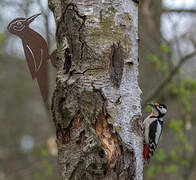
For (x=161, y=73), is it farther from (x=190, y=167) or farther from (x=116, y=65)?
(x=116, y=65)

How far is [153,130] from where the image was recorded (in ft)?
9.54

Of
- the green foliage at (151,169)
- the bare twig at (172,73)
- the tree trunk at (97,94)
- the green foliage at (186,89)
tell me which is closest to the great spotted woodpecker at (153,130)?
the tree trunk at (97,94)

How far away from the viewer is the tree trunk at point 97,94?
1623 millimetres

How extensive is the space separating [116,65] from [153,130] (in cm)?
134

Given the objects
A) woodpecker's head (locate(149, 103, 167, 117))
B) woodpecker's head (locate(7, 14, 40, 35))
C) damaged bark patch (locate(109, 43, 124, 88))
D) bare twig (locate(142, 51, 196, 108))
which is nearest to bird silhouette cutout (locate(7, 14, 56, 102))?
woodpecker's head (locate(7, 14, 40, 35))

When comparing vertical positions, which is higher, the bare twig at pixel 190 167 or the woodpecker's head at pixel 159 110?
the woodpecker's head at pixel 159 110

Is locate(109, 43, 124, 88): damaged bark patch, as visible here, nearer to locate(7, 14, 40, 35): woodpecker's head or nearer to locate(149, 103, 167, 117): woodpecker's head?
locate(7, 14, 40, 35): woodpecker's head

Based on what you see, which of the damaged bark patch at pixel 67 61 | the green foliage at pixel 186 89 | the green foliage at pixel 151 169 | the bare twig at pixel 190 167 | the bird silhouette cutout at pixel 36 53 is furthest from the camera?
the bare twig at pixel 190 167

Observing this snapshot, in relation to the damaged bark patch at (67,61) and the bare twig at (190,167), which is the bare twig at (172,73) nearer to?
the bare twig at (190,167)

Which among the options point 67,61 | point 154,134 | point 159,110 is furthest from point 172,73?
point 67,61

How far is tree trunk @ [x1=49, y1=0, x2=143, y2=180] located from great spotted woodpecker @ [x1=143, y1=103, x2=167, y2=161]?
737 mm

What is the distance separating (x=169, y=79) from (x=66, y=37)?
9.25 ft

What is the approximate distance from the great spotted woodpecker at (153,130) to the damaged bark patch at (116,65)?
0.82 m

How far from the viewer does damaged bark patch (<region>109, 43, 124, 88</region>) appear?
5.57ft
